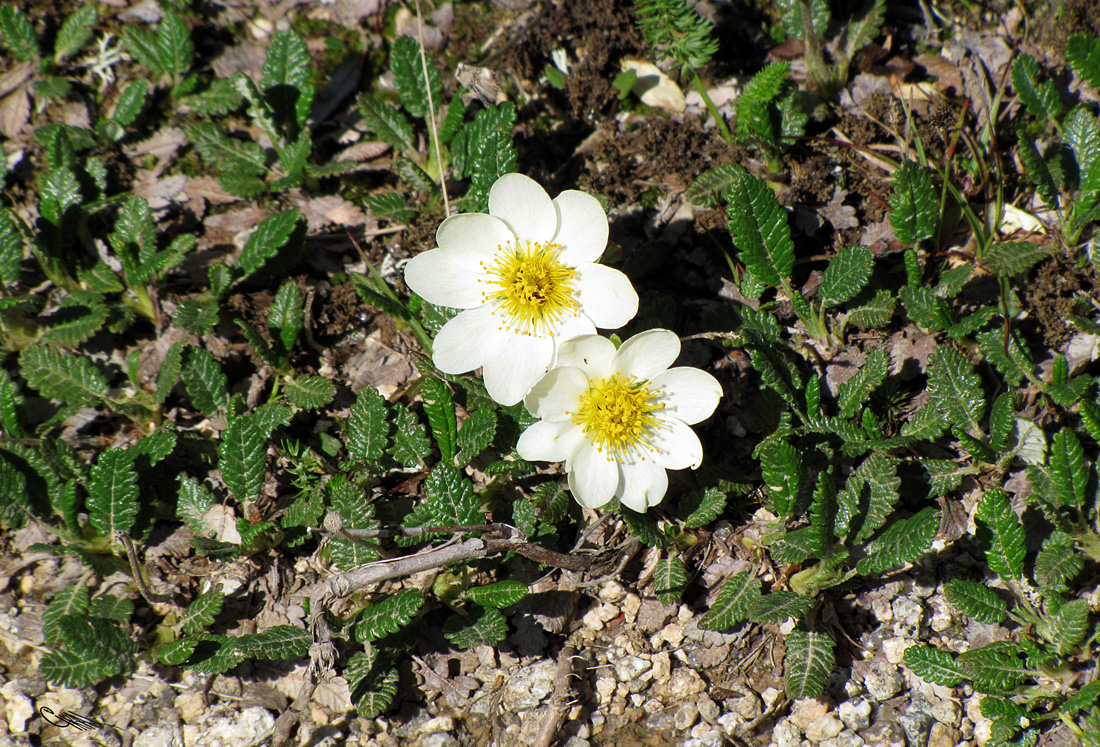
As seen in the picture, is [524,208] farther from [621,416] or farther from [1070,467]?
[1070,467]

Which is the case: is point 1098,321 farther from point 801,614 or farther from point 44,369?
point 44,369

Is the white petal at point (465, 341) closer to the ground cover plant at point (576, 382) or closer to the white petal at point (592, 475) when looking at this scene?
the ground cover plant at point (576, 382)

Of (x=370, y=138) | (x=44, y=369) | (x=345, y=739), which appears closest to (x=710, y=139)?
(x=370, y=138)

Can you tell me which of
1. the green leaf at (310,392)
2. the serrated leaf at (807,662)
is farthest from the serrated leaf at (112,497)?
the serrated leaf at (807,662)

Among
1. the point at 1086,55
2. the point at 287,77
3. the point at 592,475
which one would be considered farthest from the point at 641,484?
the point at 287,77

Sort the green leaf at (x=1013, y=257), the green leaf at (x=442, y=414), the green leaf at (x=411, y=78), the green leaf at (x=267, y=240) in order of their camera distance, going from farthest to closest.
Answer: the green leaf at (x=411, y=78)
the green leaf at (x=267, y=240)
the green leaf at (x=442, y=414)
the green leaf at (x=1013, y=257)

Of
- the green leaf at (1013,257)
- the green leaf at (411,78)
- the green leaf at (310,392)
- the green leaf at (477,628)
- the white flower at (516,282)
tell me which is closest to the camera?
the white flower at (516,282)

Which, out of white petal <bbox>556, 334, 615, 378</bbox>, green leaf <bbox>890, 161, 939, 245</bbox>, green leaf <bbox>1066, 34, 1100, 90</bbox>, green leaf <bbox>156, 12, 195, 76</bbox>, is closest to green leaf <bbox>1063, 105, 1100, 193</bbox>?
Result: green leaf <bbox>1066, 34, 1100, 90</bbox>
